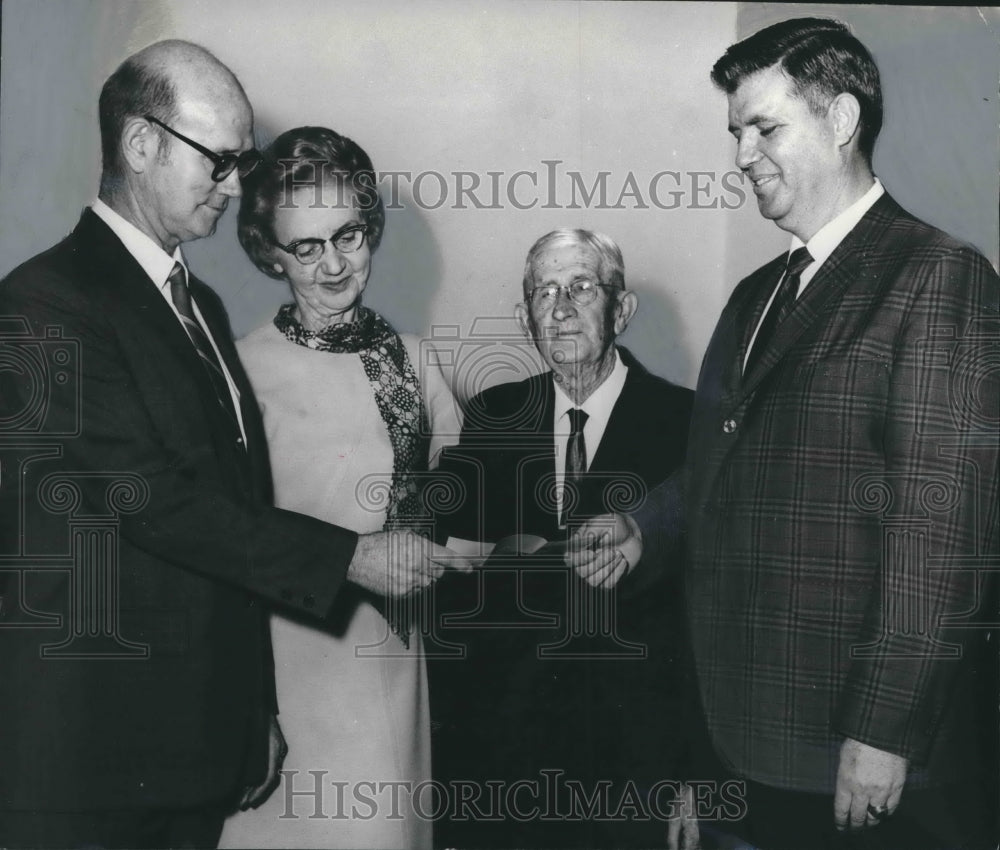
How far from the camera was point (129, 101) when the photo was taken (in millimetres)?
2900

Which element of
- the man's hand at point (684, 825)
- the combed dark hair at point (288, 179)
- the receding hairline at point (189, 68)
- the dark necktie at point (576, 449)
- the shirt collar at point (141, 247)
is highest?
the receding hairline at point (189, 68)

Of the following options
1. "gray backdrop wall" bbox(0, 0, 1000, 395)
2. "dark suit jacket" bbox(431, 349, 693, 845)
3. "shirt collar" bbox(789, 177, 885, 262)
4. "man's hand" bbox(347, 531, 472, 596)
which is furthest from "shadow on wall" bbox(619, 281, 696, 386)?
"man's hand" bbox(347, 531, 472, 596)

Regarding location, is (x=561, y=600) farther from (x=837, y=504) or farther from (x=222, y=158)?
(x=222, y=158)

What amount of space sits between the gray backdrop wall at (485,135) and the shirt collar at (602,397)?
0.08m

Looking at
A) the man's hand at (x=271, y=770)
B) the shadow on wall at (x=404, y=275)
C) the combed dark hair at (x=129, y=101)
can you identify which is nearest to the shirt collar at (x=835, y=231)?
the shadow on wall at (x=404, y=275)

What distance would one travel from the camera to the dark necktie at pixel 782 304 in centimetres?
286

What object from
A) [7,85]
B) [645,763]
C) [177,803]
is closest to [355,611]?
[177,803]

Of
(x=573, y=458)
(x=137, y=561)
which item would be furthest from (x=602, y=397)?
(x=137, y=561)

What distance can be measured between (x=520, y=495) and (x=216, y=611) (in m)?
0.72

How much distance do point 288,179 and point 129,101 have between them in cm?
40

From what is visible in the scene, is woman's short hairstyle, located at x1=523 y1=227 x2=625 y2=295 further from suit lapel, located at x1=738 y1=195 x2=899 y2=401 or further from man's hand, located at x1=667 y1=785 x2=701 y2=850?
man's hand, located at x1=667 y1=785 x2=701 y2=850

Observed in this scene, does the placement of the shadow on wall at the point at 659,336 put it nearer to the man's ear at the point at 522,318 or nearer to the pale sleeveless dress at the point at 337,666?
the man's ear at the point at 522,318

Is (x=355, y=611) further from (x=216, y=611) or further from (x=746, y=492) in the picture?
(x=746, y=492)

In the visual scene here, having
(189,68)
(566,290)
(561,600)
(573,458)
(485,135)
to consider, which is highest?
(189,68)
